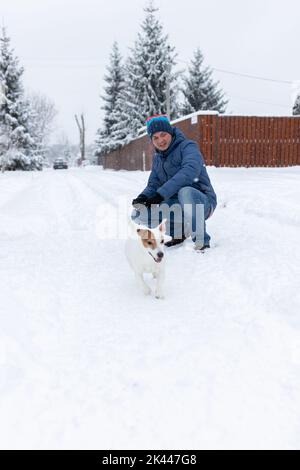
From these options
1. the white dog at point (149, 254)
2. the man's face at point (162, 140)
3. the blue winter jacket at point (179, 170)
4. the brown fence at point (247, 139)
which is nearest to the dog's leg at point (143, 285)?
the white dog at point (149, 254)

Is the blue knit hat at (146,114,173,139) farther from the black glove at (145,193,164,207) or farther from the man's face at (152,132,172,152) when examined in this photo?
the black glove at (145,193,164,207)

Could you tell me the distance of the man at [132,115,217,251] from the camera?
168 inches

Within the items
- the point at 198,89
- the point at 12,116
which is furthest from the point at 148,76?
the point at 12,116

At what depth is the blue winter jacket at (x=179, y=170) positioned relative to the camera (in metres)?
4.25

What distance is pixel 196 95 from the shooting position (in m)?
32.0

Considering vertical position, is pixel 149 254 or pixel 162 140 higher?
pixel 162 140

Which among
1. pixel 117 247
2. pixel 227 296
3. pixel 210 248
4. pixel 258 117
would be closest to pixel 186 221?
pixel 210 248

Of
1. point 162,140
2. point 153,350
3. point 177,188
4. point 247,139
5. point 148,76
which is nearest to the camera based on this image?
point 153,350

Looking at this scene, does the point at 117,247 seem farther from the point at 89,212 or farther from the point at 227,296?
the point at 89,212

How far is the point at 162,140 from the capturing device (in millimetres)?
4457

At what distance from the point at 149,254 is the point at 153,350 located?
41.5 inches

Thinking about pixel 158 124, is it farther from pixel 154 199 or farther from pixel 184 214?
pixel 184 214

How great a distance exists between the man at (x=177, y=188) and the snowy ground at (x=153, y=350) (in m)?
0.31

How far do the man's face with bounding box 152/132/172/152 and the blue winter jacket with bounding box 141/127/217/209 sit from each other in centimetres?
7
